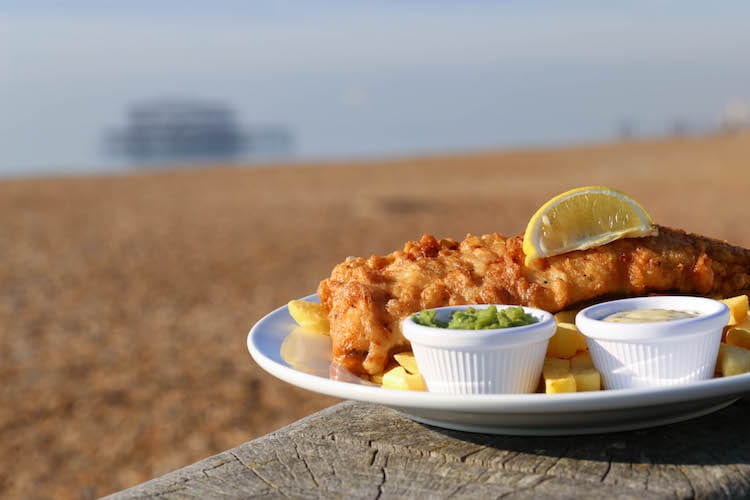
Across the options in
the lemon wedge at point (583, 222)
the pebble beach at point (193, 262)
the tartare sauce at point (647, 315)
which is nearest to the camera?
the tartare sauce at point (647, 315)

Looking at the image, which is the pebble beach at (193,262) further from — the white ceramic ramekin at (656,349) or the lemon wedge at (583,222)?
the white ceramic ramekin at (656,349)

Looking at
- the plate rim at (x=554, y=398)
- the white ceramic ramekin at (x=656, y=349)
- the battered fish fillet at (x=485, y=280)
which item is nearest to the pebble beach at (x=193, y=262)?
the battered fish fillet at (x=485, y=280)

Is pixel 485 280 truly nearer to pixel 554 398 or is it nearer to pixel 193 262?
pixel 554 398

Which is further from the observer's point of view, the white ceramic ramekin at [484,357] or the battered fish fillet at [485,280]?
the battered fish fillet at [485,280]

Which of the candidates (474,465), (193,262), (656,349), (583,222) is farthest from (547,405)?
(193,262)

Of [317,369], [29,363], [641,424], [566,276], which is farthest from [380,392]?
[29,363]

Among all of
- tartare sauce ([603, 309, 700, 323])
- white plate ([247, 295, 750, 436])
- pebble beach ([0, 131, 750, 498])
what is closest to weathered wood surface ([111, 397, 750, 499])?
white plate ([247, 295, 750, 436])
